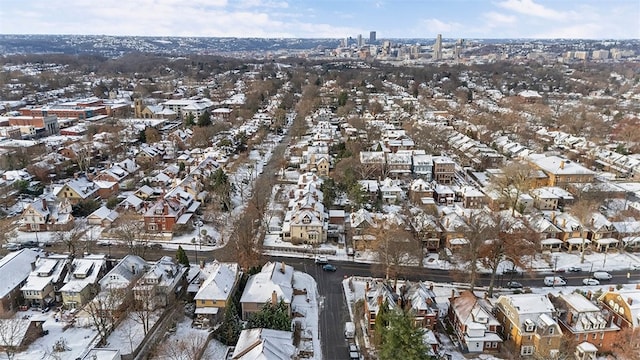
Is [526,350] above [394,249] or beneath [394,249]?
beneath

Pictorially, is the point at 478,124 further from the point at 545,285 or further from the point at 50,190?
the point at 50,190

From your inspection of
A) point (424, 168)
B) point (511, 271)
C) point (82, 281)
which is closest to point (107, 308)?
point (82, 281)

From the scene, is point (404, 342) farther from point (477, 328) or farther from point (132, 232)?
point (132, 232)

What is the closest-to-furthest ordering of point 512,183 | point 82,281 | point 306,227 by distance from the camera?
point 82,281, point 306,227, point 512,183

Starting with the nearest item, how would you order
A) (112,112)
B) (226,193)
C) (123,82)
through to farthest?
1. (226,193)
2. (112,112)
3. (123,82)

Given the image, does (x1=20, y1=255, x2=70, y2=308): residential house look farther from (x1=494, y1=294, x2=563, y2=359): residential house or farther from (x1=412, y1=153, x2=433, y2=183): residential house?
(x1=412, y1=153, x2=433, y2=183): residential house

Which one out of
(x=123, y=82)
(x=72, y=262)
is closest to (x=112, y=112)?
(x=123, y=82)

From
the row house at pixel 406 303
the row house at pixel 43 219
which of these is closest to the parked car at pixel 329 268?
the row house at pixel 406 303
